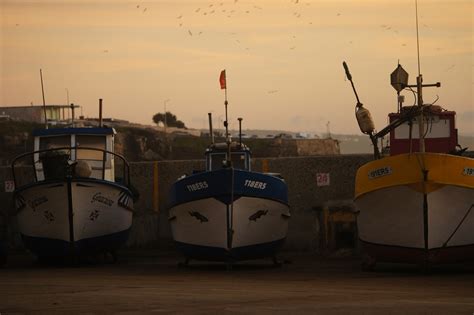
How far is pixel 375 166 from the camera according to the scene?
15727mm

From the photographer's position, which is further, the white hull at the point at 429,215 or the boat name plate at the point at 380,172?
the boat name plate at the point at 380,172

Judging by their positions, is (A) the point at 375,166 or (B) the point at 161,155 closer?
(A) the point at 375,166

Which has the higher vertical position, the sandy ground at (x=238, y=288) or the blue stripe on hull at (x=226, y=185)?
the blue stripe on hull at (x=226, y=185)

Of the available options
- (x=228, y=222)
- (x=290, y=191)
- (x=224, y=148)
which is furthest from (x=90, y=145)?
(x=228, y=222)

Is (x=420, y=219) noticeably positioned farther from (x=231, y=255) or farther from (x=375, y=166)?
(x=231, y=255)

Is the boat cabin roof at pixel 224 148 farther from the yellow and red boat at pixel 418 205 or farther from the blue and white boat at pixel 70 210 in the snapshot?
the yellow and red boat at pixel 418 205

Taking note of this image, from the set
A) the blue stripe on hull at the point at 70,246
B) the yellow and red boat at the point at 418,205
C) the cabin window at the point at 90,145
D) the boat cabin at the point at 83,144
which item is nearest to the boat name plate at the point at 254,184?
the yellow and red boat at the point at 418,205

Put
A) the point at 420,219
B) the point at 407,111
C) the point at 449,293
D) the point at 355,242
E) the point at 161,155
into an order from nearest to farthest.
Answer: the point at 449,293 → the point at 420,219 → the point at 407,111 → the point at 355,242 → the point at 161,155

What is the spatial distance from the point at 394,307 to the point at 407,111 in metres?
6.09

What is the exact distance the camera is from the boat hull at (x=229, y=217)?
54.7ft

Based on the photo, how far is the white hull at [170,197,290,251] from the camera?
55.0 feet

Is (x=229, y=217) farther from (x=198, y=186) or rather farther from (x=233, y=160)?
(x=233, y=160)

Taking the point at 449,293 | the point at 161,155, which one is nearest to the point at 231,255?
the point at 449,293

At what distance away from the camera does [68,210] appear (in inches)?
693
